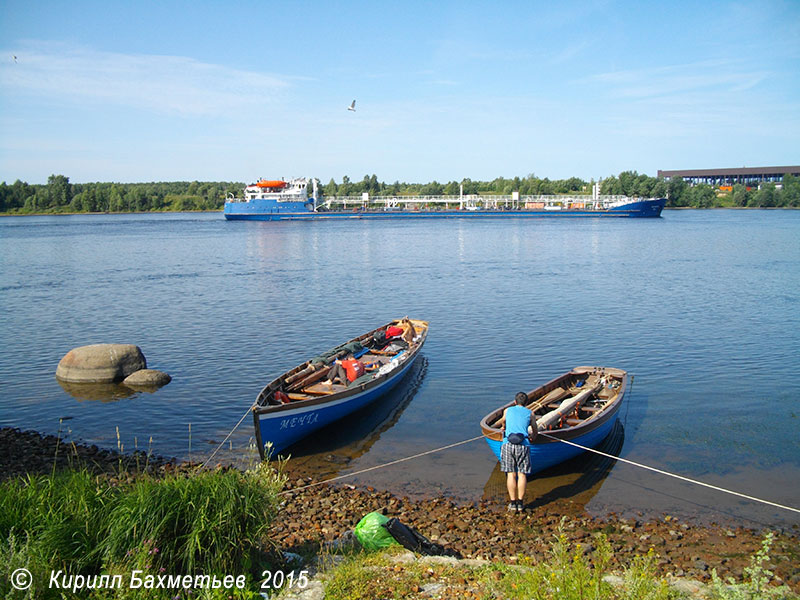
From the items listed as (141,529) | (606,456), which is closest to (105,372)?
(141,529)

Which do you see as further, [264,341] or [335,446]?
[264,341]

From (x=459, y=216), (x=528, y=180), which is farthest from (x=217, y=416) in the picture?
(x=528, y=180)

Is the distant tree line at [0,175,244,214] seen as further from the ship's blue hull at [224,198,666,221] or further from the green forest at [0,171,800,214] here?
the ship's blue hull at [224,198,666,221]

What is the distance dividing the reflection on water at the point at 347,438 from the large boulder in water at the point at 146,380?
632 centimetres

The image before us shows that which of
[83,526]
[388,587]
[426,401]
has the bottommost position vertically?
[426,401]

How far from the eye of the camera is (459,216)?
126 m

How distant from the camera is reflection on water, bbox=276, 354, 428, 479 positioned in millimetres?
12711

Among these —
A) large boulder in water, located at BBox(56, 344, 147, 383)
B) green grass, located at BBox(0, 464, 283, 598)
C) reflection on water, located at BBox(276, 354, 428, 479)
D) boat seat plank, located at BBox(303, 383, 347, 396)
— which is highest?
green grass, located at BBox(0, 464, 283, 598)

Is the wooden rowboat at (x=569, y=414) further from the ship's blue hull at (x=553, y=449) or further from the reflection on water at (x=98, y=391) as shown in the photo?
the reflection on water at (x=98, y=391)

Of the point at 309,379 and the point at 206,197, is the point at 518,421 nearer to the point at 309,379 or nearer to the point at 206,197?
the point at 309,379

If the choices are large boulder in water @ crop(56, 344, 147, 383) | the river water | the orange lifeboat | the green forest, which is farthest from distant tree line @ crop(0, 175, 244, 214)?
large boulder in water @ crop(56, 344, 147, 383)

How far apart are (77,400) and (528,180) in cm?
18587

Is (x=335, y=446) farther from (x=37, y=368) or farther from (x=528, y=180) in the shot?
(x=528, y=180)

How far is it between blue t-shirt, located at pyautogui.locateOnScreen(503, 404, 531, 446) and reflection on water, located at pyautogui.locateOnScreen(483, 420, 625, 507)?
1204mm
